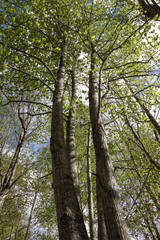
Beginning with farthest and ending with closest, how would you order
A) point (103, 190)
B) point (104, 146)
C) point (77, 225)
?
1. point (104, 146)
2. point (103, 190)
3. point (77, 225)

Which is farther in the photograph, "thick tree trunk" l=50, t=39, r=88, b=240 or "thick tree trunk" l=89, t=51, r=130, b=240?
"thick tree trunk" l=89, t=51, r=130, b=240

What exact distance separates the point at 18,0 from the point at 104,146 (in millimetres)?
5662

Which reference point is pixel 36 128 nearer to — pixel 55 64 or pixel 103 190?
pixel 55 64

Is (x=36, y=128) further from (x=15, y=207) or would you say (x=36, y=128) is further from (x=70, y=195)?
(x=70, y=195)

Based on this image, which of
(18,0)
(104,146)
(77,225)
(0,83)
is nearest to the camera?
(77,225)

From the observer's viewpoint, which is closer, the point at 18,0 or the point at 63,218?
the point at 63,218

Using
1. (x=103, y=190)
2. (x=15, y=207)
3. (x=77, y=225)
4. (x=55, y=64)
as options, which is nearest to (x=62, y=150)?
(x=103, y=190)

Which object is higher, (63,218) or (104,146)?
(104,146)

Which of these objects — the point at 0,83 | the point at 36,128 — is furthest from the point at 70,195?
the point at 36,128

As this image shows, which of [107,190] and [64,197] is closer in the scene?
[64,197]

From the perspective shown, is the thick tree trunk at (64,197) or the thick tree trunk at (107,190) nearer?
the thick tree trunk at (64,197)

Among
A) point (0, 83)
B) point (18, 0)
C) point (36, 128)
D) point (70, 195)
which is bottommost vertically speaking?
point (70, 195)

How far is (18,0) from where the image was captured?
541 cm

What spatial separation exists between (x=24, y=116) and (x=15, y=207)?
23.0ft
